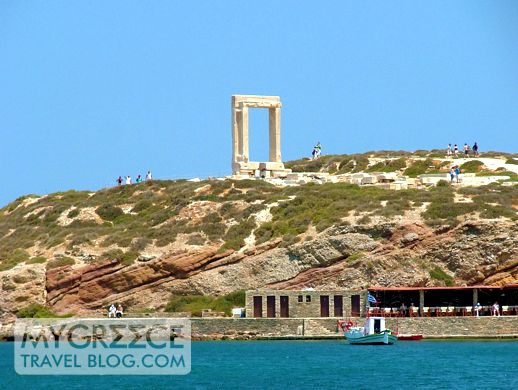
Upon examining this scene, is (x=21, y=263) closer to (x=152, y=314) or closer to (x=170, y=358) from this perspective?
(x=152, y=314)

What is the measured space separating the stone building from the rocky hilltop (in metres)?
2.72

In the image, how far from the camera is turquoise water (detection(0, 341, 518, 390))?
65562 mm

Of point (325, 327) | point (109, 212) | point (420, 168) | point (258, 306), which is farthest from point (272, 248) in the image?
point (420, 168)

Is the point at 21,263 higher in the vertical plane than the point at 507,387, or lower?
higher

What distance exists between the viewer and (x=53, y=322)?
90.0 m

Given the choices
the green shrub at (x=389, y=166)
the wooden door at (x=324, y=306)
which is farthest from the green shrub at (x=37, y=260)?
the green shrub at (x=389, y=166)

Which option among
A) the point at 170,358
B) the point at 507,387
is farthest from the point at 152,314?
the point at 507,387

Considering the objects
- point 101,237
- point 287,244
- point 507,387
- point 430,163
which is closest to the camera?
point 507,387

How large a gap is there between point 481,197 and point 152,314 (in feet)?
73.6

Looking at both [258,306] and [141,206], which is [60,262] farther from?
[258,306]

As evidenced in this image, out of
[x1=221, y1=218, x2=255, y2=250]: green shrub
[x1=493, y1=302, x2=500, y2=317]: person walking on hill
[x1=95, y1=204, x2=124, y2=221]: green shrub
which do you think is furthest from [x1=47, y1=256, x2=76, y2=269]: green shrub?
[x1=493, y1=302, x2=500, y2=317]: person walking on hill

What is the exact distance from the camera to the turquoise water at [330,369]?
6556 cm

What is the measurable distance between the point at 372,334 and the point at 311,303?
5.85m

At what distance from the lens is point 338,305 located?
88.3 meters
